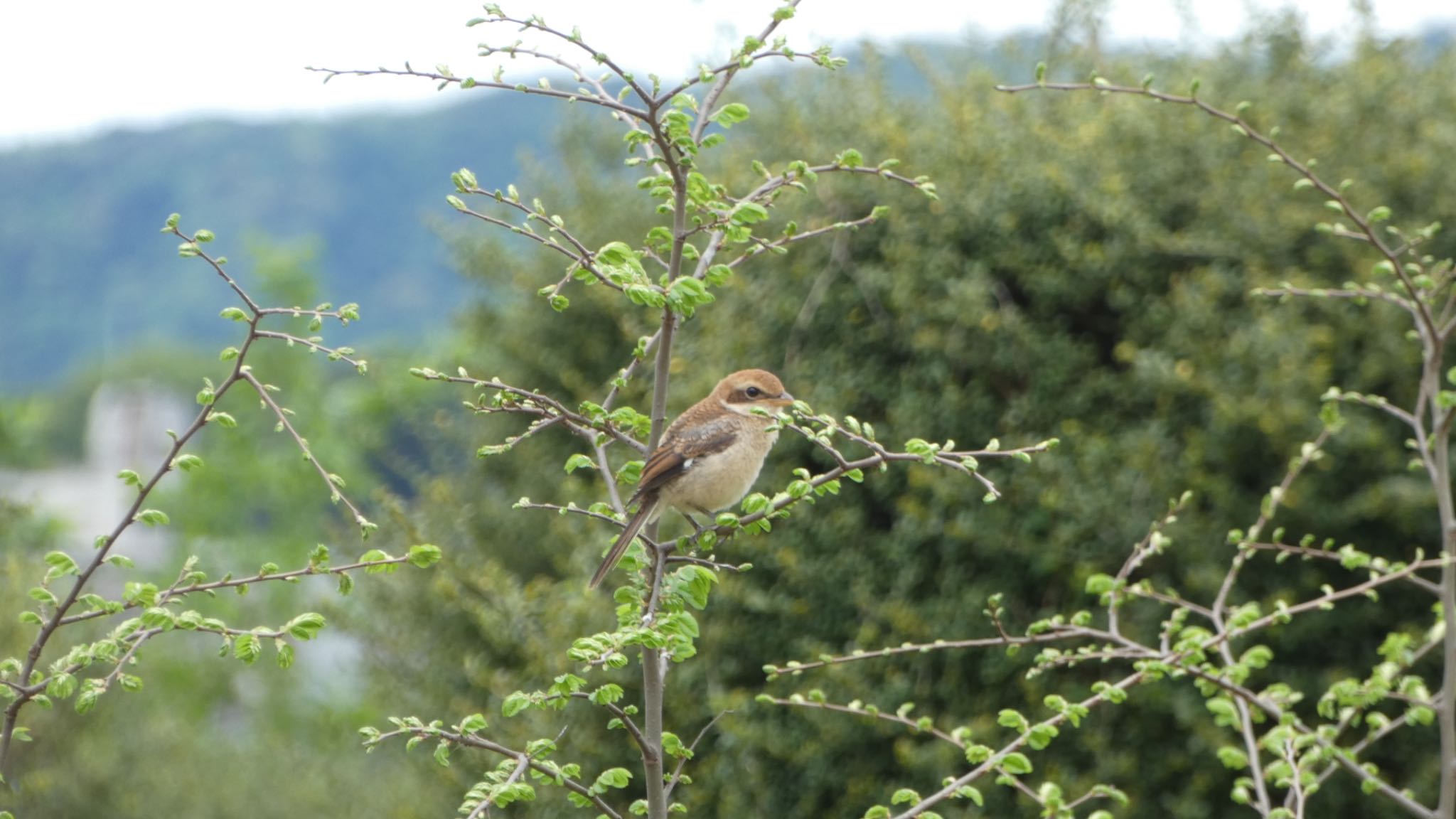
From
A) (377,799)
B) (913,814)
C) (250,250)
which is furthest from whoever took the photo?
(250,250)

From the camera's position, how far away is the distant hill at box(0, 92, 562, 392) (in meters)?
30.4

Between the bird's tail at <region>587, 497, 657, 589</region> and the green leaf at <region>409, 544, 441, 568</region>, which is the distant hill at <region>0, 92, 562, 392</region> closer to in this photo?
the bird's tail at <region>587, 497, 657, 589</region>

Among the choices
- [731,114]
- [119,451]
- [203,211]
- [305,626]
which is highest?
[731,114]

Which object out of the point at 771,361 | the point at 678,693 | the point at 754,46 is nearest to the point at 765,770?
the point at 678,693

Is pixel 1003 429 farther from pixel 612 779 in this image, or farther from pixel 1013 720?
pixel 612 779

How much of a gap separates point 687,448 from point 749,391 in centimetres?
33

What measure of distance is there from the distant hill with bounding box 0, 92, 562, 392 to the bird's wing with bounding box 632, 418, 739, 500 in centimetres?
2584

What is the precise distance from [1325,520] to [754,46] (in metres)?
3.54

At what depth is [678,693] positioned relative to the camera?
511 cm

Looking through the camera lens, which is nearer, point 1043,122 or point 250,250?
point 1043,122

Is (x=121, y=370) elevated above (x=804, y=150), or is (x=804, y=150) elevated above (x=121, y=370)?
(x=804, y=150)

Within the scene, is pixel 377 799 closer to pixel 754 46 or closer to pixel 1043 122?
pixel 1043 122

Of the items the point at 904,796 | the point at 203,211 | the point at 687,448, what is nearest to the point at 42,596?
the point at 904,796

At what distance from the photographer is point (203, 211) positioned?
33.0m
